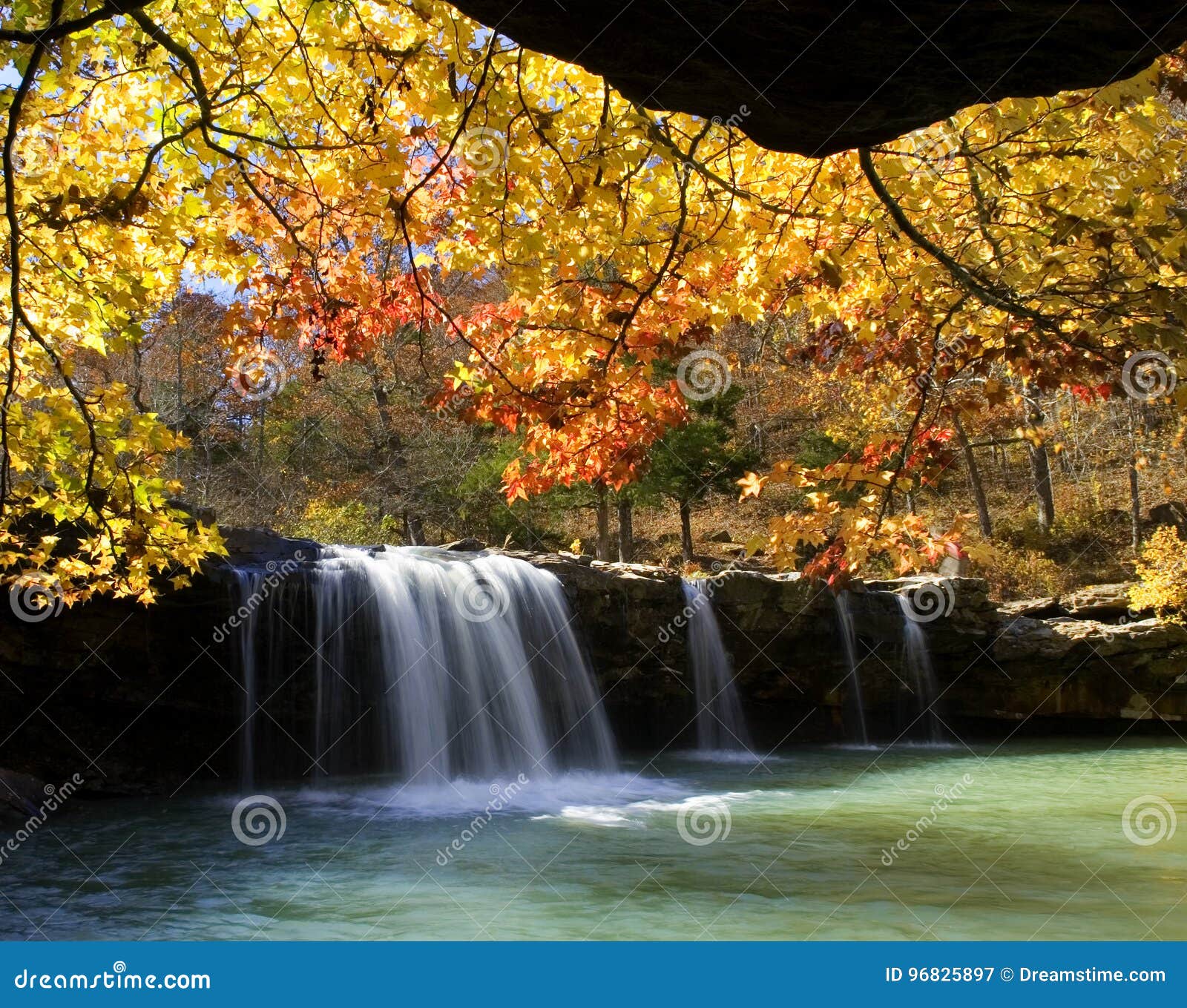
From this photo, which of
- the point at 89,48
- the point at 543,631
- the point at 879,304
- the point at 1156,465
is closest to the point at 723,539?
the point at 1156,465

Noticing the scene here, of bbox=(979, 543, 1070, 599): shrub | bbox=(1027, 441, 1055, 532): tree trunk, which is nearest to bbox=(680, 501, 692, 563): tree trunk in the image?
bbox=(979, 543, 1070, 599): shrub

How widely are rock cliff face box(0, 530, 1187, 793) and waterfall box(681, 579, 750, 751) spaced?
0.14 meters

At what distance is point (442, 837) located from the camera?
331 inches

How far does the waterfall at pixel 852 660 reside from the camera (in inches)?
598

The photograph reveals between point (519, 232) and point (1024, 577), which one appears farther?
point (1024, 577)

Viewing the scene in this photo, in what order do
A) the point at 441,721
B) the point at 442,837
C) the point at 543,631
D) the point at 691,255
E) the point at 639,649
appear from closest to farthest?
A: the point at 691,255, the point at 442,837, the point at 441,721, the point at 543,631, the point at 639,649

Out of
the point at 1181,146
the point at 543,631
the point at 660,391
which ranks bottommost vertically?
the point at 543,631

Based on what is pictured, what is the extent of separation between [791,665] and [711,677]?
1300 millimetres

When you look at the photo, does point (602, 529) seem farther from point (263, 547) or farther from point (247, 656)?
point (247, 656)

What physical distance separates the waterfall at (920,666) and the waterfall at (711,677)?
9.50ft

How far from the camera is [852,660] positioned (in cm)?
1530

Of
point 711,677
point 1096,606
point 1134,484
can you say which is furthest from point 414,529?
point 1134,484

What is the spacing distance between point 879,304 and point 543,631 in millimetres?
8131

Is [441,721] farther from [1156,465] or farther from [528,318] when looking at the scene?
[1156,465]
